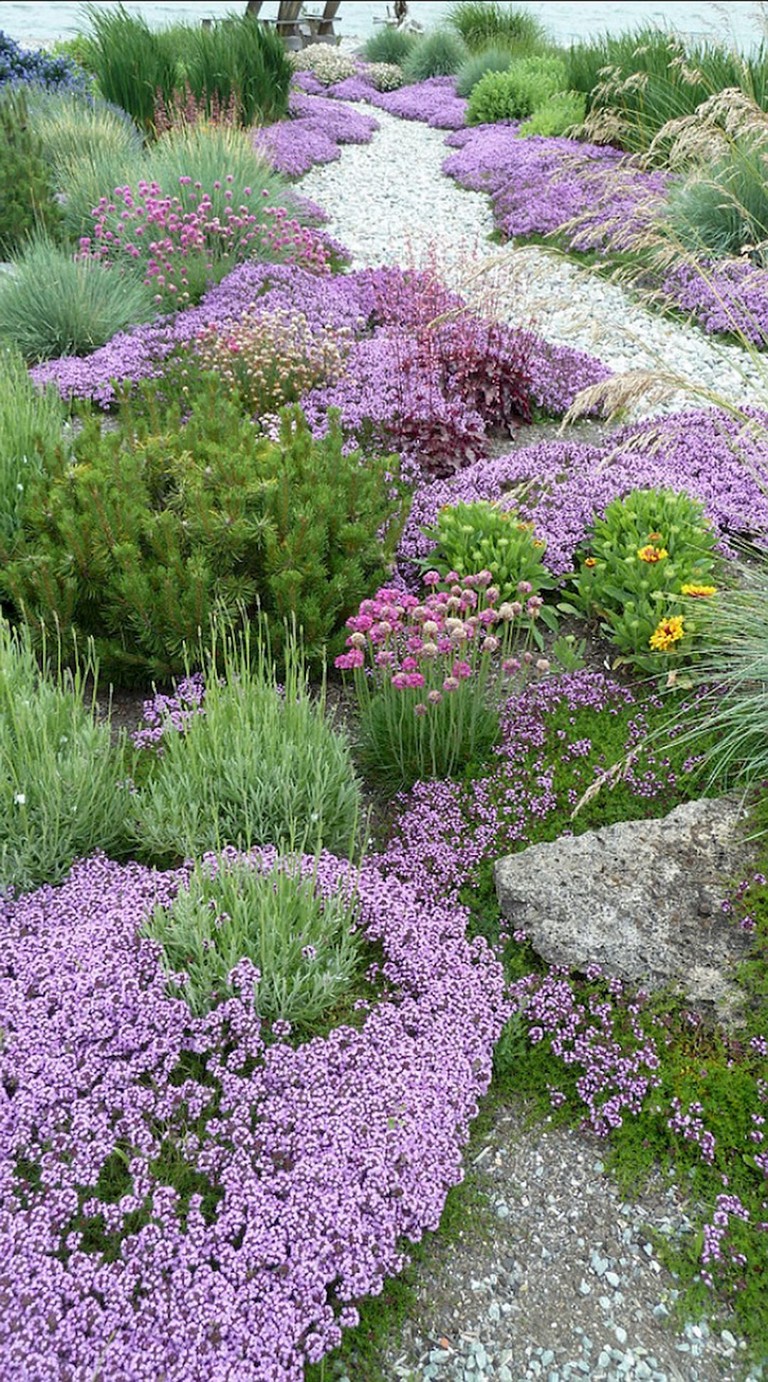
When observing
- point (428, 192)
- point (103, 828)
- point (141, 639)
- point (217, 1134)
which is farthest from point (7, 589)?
point (428, 192)

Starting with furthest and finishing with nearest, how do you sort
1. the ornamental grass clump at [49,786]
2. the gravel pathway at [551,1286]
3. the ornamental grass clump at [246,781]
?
1. the ornamental grass clump at [246,781]
2. the ornamental grass clump at [49,786]
3. the gravel pathway at [551,1286]

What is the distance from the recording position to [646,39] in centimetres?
1628

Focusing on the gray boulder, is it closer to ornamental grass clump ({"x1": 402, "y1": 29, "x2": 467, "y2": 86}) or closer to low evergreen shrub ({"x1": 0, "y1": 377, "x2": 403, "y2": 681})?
low evergreen shrub ({"x1": 0, "y1": 377, "x2": 403, "y2": 681})

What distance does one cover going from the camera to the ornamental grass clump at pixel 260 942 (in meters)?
3.00

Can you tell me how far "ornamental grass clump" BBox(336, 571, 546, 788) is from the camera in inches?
158

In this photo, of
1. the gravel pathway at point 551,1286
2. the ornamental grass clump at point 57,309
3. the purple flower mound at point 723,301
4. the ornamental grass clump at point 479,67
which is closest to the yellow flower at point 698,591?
the gravel pathway at point 551,1286

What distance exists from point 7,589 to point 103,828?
1800 millimetres

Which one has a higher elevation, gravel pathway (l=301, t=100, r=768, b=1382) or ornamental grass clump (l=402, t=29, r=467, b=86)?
ornamental grass clump (l=402, t=29, r=467, b=86)

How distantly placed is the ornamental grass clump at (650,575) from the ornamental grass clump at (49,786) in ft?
8.22

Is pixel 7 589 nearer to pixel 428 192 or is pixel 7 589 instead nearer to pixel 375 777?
pixel 375 777

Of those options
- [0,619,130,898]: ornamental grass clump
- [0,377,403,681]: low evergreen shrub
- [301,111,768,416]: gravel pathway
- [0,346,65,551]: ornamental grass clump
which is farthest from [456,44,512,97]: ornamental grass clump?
[0,619,130,898]: ornamental grass clump

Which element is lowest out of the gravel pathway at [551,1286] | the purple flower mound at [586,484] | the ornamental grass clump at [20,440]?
the gravel pathway at [551,1286]

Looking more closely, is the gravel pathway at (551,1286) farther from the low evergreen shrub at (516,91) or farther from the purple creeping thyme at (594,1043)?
the low evergreen shrub at (516,91)

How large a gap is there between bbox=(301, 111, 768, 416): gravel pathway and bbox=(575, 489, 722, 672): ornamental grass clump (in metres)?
0.70
